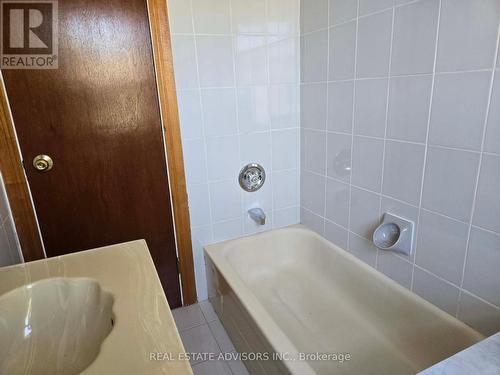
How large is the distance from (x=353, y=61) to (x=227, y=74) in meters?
0.65

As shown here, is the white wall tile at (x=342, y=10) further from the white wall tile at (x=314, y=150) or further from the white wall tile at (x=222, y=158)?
the white wall tile at (x=222, y=158)

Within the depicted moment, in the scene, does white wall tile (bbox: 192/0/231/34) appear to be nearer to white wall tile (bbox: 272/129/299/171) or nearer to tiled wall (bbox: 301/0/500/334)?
tiled wall (bbox: 301/0/500/334)

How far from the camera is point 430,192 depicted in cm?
129

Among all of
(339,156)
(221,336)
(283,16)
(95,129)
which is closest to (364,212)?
(339,156)

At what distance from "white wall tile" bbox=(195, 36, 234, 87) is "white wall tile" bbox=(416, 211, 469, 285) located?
3.89 ft

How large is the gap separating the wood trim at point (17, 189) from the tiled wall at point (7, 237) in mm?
31

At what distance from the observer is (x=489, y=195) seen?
1.09m

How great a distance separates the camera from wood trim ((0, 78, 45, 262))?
56.8 inches

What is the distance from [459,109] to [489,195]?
12.2 inches

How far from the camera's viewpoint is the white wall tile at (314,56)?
1.73 metres

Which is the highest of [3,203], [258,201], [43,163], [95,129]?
[95,129]

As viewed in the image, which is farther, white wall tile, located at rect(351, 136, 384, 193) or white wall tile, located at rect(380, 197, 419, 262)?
white wall tile, located at rect(351, 136, 384, 193)

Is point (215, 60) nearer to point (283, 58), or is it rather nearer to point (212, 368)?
point (283, 58)

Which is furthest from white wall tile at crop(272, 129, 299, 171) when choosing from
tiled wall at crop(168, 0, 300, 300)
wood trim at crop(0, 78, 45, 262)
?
wood trim at crop(0, 78, 45, 262)
